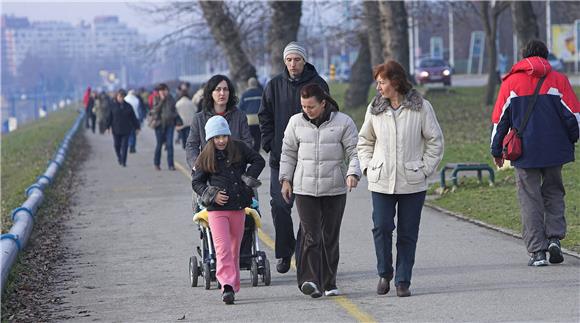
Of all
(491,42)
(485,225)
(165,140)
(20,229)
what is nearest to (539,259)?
(485,225)

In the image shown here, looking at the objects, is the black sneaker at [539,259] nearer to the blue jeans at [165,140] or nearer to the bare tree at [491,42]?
the blue jeans at [165,140]

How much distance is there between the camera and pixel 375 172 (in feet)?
32.0

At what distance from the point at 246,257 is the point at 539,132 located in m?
2.68

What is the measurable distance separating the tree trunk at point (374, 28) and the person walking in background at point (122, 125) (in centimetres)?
1133

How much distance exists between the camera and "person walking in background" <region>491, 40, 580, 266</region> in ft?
35.9

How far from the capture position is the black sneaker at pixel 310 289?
980cm

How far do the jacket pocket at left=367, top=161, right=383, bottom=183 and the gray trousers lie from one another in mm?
1940

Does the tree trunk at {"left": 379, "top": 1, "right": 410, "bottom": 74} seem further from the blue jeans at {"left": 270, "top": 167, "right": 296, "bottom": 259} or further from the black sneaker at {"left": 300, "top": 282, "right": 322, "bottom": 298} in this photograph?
the black sneaker at {"left": 300, "top": 282, "right": 322, "bottom": 298}

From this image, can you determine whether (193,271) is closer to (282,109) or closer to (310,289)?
(310,289)

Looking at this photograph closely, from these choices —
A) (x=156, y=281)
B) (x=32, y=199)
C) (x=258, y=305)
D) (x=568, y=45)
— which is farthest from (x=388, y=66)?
(x=568, y=45)

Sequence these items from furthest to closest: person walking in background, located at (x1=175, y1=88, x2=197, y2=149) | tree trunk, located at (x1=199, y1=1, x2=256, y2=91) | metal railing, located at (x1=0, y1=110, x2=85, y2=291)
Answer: tree trunk, located at (x1=199, y1=1, x2=256, y2=91) → person walking in background, located at (x1=175, y1=88, x2=197, y2=149) → metal railing, located at (x1=0, y1=110, x2=85, y2=291)

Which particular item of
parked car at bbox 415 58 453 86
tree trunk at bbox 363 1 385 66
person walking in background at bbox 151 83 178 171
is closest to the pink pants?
person walking in background at bbox 151 83 178 171

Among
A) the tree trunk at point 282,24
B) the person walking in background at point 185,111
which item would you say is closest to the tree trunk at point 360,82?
the tree trunk at point 282,24

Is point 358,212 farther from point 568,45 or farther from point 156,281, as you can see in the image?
point 568,45
